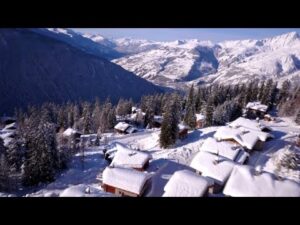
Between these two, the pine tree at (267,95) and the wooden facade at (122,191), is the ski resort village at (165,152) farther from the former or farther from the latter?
the pine tree at (267,95)

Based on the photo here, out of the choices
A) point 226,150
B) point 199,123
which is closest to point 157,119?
point 199,123

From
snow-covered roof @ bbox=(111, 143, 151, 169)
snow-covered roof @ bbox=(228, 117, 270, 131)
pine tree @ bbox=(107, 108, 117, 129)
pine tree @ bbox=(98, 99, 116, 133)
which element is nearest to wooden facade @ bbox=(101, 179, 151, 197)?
snow-covered roof @ bbox=(111, 143, 151, 169)

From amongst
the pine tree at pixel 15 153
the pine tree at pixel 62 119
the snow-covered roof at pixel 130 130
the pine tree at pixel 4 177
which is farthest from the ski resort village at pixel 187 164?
the pine tree at pixel 62 119

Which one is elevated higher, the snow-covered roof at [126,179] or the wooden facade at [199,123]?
the snow-covered roof at [126,179]

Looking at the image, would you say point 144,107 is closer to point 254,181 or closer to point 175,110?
point 175,110

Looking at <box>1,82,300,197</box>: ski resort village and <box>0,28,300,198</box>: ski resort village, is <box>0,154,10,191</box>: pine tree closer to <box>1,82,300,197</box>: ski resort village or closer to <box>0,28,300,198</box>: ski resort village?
<box>0,28,300,198</box>: ski resort village

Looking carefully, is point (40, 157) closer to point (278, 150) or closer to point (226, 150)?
point (226, 150)
